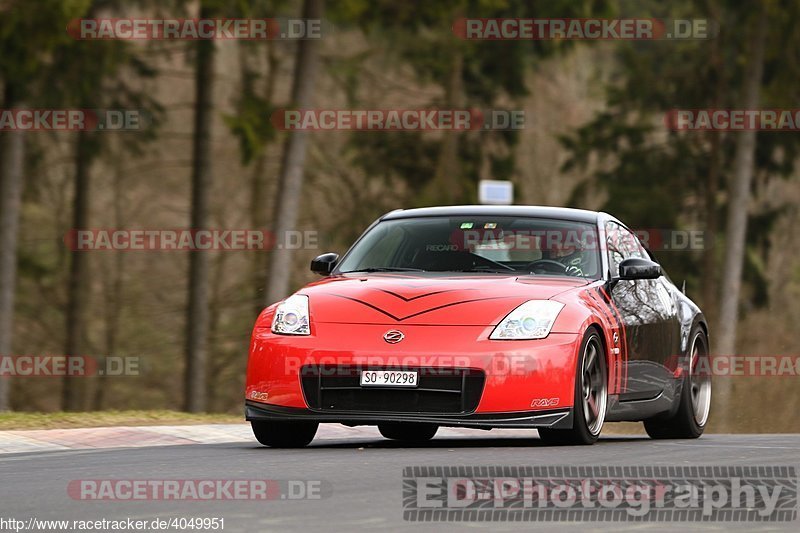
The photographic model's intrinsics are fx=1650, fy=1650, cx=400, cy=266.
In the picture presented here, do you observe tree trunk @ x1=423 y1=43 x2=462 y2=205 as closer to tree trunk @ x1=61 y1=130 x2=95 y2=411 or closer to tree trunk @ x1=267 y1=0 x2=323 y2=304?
tree trunk @ x1=61 y1=130 x2=95 y2=411

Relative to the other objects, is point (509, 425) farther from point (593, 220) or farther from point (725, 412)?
point (725, 412)

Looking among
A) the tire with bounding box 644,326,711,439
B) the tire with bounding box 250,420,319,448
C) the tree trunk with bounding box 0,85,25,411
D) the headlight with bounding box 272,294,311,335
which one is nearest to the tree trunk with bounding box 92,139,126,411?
the tree trunk with bounding box 0,85,25,411

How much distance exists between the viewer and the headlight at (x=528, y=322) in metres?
10.4

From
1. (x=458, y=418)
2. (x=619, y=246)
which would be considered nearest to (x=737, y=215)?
(x=619, y=246)

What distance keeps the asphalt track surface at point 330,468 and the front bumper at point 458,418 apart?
0.58 ft

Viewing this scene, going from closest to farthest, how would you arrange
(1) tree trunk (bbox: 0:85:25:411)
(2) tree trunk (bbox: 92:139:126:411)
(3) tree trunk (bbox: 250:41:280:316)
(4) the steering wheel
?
(4) the steering wheel < (1) tree trunk (bbox: 0:85:25:411) < (3) tree trunk (bbox: 250:41:280:316) < (2) tree trunk (bbox: 92:139:126:411)

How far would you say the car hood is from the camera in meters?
10.5

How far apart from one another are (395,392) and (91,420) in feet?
15.0

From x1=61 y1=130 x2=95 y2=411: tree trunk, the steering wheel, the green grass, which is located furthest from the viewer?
x1=61 y1=130 x2=95 y2=411: tree trunk

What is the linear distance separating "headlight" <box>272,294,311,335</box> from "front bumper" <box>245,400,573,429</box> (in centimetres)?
51

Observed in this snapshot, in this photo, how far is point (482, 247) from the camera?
11.8 meters

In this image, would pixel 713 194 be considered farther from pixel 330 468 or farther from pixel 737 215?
pixel 330 468

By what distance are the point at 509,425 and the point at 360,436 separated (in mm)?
3005

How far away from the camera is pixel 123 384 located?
3759 cm
